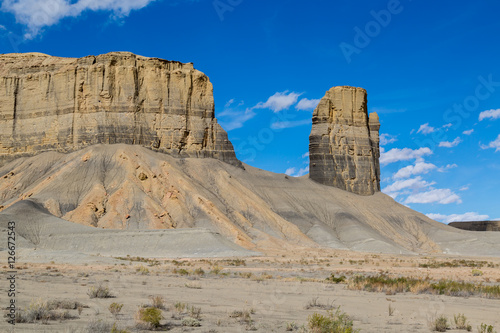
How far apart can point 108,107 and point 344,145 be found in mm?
41878

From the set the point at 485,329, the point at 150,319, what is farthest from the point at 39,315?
the point at 485,329

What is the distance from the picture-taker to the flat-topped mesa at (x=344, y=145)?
94250 mm

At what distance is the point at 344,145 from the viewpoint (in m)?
95.9

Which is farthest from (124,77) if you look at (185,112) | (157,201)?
(157,201)

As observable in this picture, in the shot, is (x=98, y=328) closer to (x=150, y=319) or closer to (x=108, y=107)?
(x=150, y=319)

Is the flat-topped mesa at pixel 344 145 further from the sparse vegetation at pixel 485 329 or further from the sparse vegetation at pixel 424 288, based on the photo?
the sparse vegetation at pixel 485 329

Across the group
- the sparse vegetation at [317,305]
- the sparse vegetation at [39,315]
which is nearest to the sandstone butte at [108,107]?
the sparse vegetation at [317,305]

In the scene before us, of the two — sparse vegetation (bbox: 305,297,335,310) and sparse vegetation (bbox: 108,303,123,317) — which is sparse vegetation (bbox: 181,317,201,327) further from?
sparse vegetation (bbox: 305,297,335,310)

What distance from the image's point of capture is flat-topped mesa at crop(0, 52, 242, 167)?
77.2 metres

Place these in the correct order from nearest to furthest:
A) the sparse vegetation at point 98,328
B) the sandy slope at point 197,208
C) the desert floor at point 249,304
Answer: the sparse vegetation at point 98,328 → the desert floor at point 249,304 → the sandy slope at point 197,208

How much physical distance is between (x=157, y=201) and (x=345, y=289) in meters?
47.3

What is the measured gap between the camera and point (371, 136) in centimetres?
10050

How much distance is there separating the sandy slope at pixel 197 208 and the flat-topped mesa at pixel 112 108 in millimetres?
2829

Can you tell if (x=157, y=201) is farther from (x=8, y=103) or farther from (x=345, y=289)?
(x=345, y=289)
